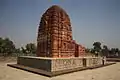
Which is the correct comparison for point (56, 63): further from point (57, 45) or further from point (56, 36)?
point (56, 36)

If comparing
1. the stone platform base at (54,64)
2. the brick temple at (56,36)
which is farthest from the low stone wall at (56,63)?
the brick temple at (56,36)

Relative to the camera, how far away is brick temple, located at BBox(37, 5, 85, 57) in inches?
656

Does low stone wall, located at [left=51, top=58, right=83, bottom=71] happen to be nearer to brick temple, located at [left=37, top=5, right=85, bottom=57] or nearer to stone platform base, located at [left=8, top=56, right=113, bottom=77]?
stone platform base, located at [left=8, top=56, right=113, bottom=77]

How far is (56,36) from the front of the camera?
55.4 ft

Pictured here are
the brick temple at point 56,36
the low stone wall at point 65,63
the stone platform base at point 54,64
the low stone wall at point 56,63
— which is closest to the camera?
the stone platform base at point 54,64

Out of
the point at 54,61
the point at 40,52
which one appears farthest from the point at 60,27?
the point at 54,61

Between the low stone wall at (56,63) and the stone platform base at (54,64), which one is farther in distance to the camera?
the low stone wall at (56,63)

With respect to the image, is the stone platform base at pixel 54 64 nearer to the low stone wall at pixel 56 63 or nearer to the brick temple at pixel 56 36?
the low stone wall at pixel 56 63

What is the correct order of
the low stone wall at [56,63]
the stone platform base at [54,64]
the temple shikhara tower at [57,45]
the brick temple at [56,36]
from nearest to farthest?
the stone platform base at [54,64]
the low stone wall at [56,63]
the temple shikhara tower at [57,45]
the brick temple at [56,36]

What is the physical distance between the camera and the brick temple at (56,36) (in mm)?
16656

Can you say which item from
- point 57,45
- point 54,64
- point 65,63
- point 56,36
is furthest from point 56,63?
point 56,36

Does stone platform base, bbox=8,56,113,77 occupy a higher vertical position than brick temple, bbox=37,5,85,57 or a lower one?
lower

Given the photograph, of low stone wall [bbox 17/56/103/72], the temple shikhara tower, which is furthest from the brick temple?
low stone wall [bbox 17/56/103/72]

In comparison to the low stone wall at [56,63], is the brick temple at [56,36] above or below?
above
